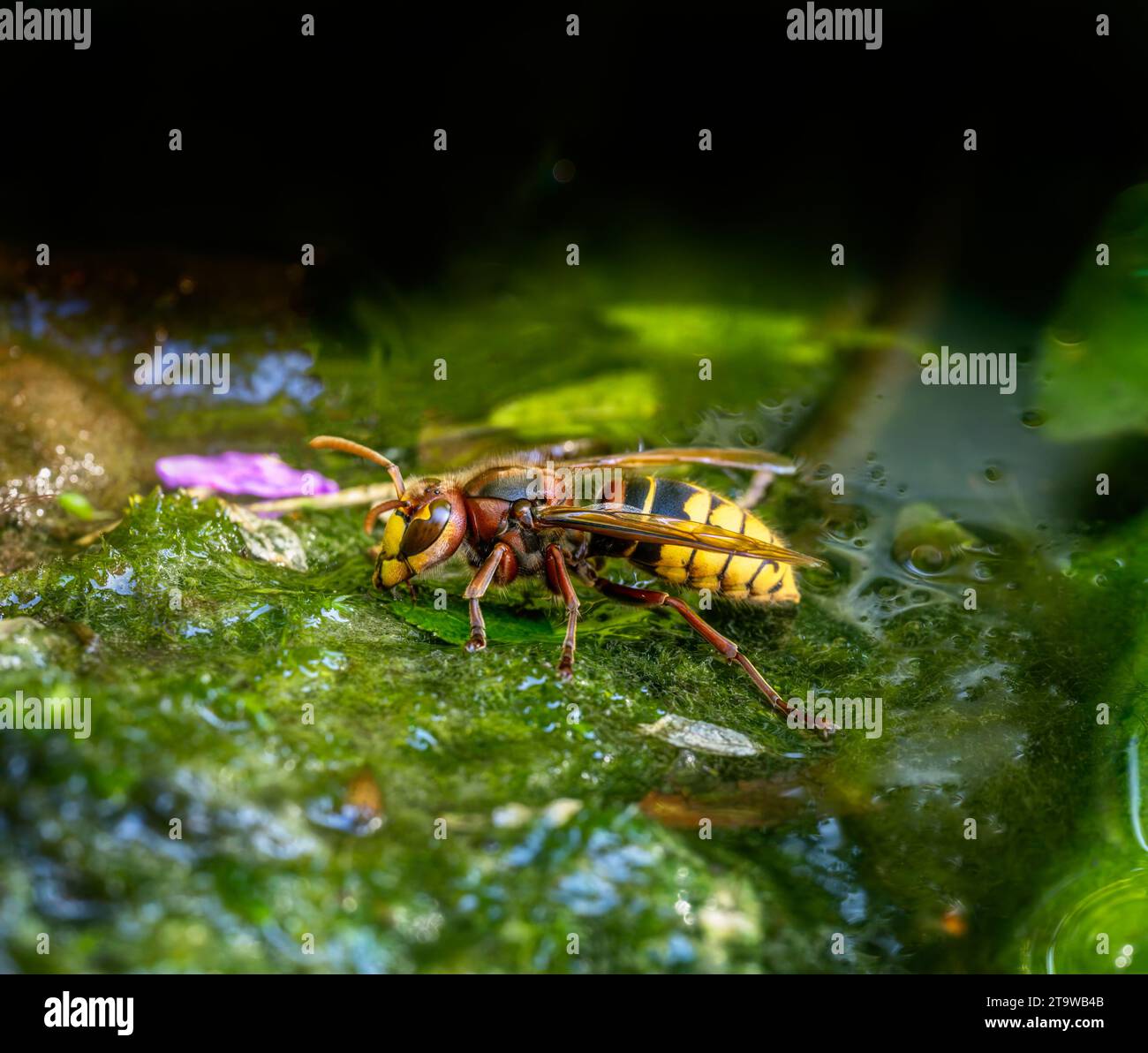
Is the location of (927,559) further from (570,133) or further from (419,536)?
(570,133)

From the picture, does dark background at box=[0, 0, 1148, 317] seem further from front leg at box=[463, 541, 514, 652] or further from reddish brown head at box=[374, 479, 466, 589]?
front leg at box=[463, 541, 514, 652]

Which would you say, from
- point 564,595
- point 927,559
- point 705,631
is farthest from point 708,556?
point 927,559

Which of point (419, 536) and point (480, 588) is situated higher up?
point (419, 536)

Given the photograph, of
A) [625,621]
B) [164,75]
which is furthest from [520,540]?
[164,75]

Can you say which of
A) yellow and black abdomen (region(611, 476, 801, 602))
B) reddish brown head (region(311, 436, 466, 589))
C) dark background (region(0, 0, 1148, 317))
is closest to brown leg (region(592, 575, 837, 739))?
yellow and black abdomen (region(611, 476, 801, 602))

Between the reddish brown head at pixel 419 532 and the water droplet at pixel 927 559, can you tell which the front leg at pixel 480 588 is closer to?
the reddish brown head at pixel 419 532

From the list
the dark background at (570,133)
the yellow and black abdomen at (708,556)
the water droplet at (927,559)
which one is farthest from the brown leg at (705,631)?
the dark background at (570,133)
